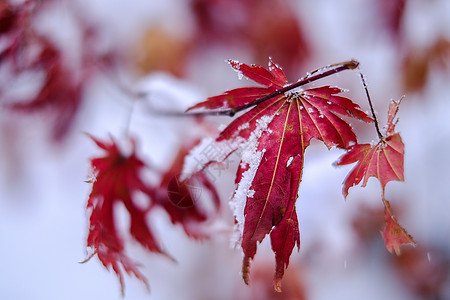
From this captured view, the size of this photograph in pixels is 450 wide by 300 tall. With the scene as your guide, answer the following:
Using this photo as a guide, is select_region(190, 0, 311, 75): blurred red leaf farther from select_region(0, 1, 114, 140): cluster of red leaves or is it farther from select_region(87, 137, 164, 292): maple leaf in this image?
select_region(87, 137, 164, 292): maple leaf

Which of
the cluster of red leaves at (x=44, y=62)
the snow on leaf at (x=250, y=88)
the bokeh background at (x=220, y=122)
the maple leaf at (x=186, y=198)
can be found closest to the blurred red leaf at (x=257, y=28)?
the bokeh background at (x=220, y=122)

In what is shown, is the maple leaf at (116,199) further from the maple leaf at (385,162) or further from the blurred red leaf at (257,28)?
the blurred red leaf at (257,28)

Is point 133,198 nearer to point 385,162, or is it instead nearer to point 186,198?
point 186,198

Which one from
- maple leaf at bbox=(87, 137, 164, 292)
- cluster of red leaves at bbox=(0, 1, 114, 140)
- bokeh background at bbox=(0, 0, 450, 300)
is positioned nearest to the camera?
maple leaf at bbox=(87, 137, 164, 292)

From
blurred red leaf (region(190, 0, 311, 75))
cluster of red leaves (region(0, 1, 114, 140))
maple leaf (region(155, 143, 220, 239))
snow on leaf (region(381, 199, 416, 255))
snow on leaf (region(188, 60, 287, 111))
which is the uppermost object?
blurred red leaf (region(190, 0, 311, 75))

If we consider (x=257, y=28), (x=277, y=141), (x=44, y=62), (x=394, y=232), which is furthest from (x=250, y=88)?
(x=257, y=28)

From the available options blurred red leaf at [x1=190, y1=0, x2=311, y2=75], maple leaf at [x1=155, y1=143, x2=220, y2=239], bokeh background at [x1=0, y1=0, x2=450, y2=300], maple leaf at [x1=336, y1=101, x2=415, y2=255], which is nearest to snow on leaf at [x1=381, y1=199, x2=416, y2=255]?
maple leaf at [x1=336, y1=101, x2=415, y2=255]

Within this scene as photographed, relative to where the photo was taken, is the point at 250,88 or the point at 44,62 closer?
the point at 250,88
